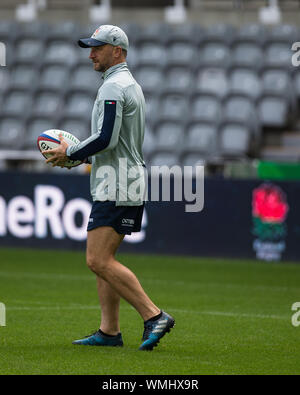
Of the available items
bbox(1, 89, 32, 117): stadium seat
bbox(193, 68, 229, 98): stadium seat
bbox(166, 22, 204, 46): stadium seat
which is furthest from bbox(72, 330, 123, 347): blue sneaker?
bbox(166, 22, 204, 46): stadium seat

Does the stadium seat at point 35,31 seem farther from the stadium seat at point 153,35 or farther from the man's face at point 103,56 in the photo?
the man's face at point 103,56

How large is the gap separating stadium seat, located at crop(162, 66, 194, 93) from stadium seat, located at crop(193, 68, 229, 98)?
180 millimetres

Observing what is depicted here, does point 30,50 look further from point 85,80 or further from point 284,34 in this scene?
point 284,34

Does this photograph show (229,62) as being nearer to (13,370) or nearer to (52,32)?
(52,32)

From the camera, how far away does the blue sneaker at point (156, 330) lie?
24.1 feet

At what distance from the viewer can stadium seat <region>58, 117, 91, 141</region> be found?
1941 cm

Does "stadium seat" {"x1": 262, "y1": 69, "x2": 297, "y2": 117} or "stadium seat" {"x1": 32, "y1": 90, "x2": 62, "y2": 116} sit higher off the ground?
"stadium seat" {"x1": 262, "y1": 69, "x2": 297, "y2": 117}

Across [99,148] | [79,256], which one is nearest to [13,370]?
[99,148]

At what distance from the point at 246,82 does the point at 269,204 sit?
182 inches

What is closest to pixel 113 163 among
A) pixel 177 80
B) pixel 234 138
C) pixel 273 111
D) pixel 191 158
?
pixel 191 158

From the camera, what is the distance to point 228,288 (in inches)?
492

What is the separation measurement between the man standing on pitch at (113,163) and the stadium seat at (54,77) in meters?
13.6

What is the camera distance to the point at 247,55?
66.4 ft

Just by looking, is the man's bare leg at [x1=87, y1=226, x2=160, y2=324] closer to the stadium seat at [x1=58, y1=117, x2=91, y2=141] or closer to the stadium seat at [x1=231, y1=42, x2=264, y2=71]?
the stadium seat at [x1=58, y1=117, x2=91, y2=141]
